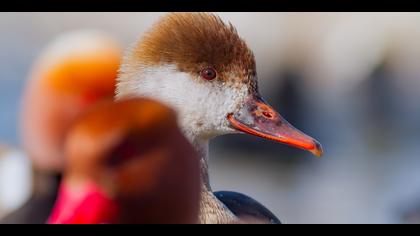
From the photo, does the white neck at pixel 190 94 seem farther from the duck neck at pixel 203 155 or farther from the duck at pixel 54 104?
the duck at pixel 54 104

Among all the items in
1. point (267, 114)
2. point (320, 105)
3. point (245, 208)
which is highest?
point (267, 114)

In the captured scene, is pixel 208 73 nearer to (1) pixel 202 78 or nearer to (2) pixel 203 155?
(1) pixel 202 78

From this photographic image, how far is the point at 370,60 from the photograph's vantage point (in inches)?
191

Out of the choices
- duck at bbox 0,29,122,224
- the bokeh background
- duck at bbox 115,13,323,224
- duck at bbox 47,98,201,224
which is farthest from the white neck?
the bokeh background

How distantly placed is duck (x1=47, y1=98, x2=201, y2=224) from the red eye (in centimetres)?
36

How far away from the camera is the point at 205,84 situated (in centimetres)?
126

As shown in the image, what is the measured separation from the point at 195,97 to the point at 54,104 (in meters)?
0.25

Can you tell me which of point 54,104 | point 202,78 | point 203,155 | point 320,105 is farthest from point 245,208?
point 320,105

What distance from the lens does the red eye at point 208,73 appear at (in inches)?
49.4

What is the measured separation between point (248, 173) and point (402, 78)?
170 centimetres

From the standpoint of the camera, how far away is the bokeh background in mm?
3160

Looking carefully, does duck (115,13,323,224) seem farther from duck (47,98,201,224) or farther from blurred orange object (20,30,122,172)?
duck (47,98,201,224)
